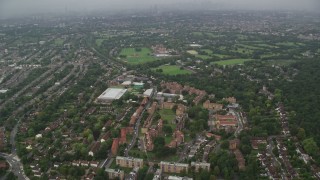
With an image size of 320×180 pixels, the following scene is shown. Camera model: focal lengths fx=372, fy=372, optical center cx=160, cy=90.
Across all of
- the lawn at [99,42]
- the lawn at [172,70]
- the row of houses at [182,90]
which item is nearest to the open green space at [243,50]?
the lawn at [172,70]

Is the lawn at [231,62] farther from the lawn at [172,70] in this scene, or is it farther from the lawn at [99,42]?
the lawn at [99,42]

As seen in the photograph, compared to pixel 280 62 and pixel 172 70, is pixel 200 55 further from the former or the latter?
pixel 280 62

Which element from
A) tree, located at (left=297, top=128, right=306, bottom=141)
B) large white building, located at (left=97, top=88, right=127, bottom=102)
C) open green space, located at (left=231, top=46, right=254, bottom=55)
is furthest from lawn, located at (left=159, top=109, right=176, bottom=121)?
open green space, located at (left=231, top=46, right=254, bottom=55)

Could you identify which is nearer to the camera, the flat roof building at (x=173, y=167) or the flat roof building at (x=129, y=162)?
the flat roof building at (x=173, y=167)

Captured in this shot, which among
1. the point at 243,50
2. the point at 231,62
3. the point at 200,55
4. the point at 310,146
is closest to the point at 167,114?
the point at 310,146

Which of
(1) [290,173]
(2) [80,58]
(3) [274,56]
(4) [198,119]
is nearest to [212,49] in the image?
(3) [274,56]

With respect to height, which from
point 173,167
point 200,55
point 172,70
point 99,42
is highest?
point 173,167
